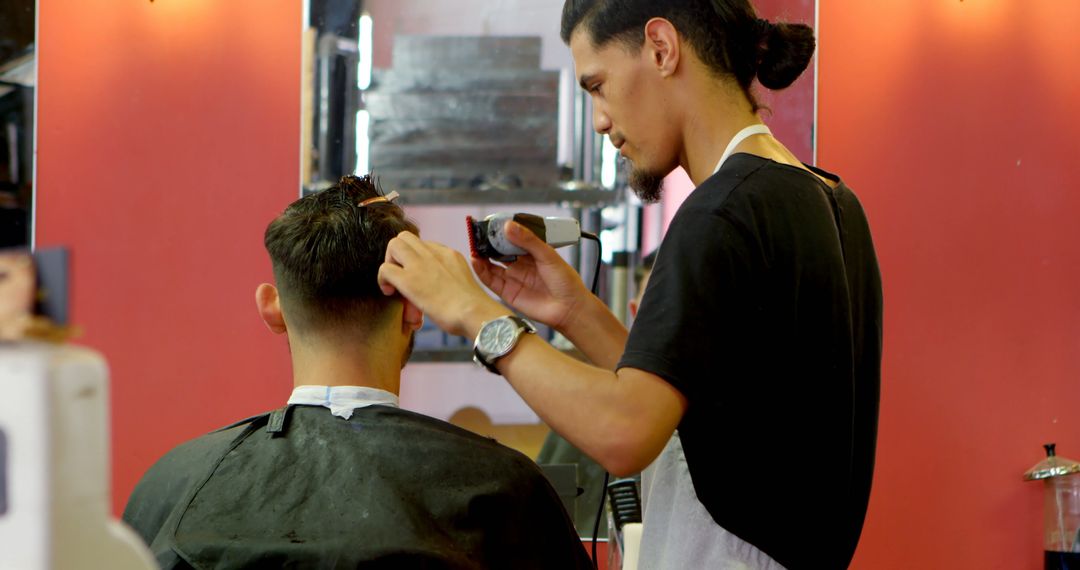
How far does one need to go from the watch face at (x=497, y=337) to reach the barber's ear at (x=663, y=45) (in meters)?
0.47

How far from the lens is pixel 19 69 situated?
335cm

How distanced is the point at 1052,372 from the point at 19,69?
332 centimetres

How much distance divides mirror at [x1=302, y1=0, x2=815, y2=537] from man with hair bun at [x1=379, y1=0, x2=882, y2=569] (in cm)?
164

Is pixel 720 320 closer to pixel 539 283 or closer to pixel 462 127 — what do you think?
pixel 539 283

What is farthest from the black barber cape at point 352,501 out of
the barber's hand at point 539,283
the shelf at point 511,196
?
the shelf at point 511,196

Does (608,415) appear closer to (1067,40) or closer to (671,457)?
(671,457)

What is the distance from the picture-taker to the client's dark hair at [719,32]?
1656 millimetres

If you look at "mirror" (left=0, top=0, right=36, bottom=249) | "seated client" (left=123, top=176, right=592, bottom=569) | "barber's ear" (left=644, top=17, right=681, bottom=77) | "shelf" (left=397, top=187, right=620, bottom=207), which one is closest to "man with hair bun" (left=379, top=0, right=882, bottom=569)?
→ "barber's ear" (left=644, top=17, right=681, bottom=77)

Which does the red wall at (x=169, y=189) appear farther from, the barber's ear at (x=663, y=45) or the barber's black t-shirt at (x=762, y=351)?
the barber's black t-shirt at (x=762, y=351)

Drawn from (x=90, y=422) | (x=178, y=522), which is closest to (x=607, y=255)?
(x=178, y=522)

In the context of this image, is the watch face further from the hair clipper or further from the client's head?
the client's head

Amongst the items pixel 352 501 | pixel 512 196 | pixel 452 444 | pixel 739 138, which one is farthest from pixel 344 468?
pixel 512 196

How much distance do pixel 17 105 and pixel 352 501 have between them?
7.17ft

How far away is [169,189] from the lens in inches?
133
